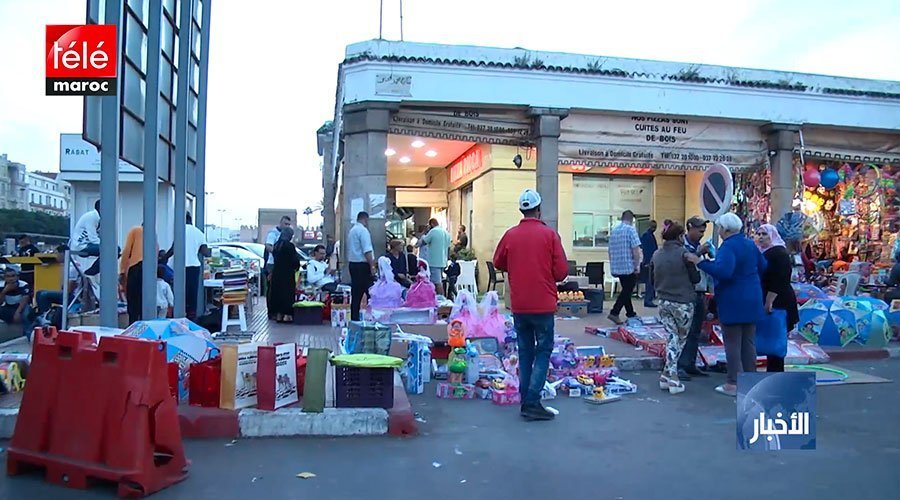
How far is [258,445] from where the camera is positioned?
5523mm

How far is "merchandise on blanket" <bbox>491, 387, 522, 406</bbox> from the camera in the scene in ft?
23.2

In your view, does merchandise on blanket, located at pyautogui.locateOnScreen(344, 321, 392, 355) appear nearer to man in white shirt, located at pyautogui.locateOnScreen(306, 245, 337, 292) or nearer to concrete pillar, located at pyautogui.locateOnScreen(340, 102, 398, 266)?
concrete pillar, located at pyautogui.locateOnScreen(340, 102, 398, 266)

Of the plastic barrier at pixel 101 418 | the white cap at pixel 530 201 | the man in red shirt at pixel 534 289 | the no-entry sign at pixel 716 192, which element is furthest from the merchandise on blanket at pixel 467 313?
the plastic barrier at pixel 101 418

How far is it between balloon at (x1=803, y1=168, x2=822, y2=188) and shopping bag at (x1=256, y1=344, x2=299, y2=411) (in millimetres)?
14622

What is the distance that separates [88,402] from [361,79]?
901 cm

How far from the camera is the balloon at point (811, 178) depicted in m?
16.7

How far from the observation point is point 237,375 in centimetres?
Result: 582

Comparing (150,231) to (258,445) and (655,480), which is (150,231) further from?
(655,480)

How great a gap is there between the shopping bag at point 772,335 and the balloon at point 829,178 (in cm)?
1117

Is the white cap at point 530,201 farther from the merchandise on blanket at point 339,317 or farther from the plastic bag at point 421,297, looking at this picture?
the merchandise on blanket at point 339,317

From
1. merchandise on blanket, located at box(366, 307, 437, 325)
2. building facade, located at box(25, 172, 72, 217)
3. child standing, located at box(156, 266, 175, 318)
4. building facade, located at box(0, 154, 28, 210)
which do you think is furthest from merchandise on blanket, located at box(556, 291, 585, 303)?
building facade, located at box(25, 172, 72, 217)

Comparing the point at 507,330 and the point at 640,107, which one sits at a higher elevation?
the point at 640,107

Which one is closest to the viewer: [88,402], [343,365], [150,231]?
[88,402]

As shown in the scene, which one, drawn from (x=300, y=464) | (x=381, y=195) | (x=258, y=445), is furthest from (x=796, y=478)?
(x=381, y=195)
